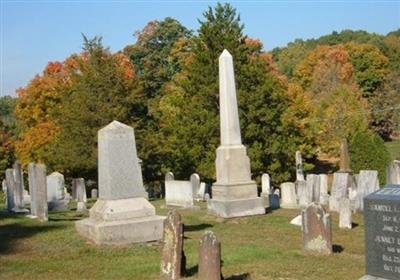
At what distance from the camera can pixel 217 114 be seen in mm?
30109

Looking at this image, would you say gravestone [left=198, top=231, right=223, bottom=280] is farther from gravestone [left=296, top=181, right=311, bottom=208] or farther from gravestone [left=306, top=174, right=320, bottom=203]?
gravestone [left=306, top=174, right=320, bottom=203]

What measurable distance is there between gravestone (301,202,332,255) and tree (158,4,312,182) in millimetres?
18875

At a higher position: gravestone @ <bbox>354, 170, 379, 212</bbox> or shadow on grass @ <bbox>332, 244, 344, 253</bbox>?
gravestone @ <bbox>354, 170, 379, 212</bbox>

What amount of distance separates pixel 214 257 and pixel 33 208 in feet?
29.9

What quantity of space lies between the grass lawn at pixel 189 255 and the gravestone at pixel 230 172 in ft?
4.00

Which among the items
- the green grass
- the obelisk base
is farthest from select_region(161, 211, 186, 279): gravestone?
the green grass

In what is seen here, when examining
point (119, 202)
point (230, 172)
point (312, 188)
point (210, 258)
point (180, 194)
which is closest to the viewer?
point (210, 258)

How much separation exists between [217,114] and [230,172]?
1506 centimetres

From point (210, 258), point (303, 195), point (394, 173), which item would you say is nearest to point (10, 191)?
point (303, 195)

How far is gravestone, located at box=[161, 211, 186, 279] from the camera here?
7855 mm

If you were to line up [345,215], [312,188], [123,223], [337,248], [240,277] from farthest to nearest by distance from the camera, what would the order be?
[312,188] < [345,215] < [123,223] < [337,248] < [240,277]

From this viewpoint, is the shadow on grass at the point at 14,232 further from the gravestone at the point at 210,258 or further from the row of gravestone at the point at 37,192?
the gravestone at the point at 210,258

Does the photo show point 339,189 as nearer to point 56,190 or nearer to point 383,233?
point 56,190

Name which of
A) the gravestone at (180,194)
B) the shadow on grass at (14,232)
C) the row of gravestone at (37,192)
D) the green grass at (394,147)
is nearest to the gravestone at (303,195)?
the gravestone at (180,194)
